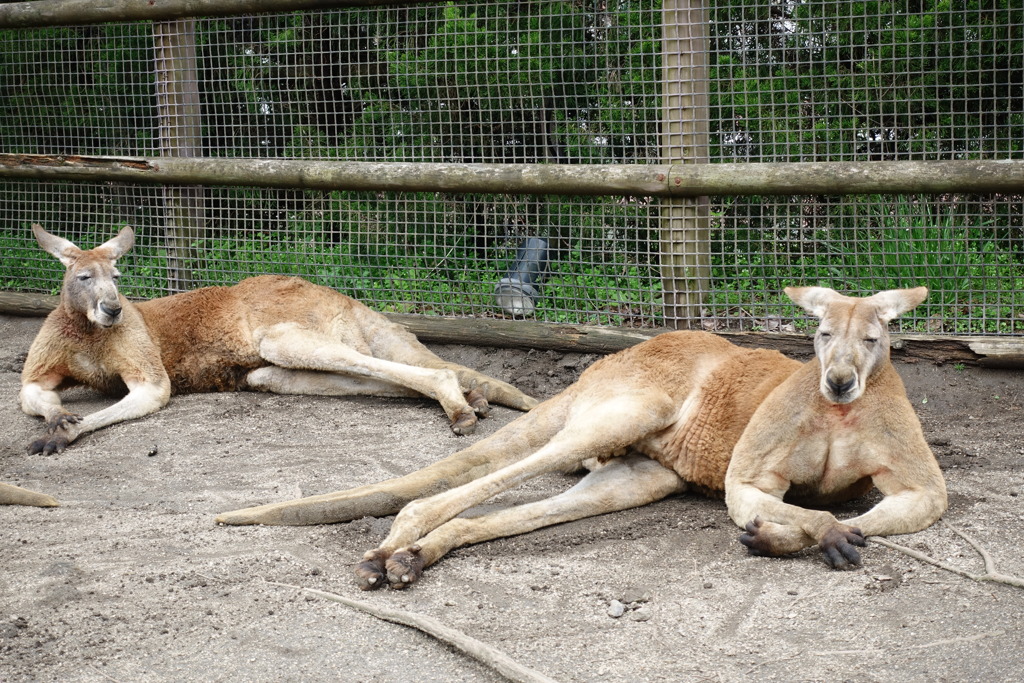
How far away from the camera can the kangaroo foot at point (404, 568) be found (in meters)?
3.27

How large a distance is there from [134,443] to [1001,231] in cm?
504

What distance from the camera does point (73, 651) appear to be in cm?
287

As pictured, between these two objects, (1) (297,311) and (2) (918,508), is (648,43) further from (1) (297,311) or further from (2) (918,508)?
(2) (918,508)

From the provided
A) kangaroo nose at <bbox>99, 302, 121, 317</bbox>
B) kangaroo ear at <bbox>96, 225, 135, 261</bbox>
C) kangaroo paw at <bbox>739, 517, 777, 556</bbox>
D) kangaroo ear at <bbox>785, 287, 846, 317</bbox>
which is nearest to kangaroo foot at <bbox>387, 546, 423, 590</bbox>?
kangaroo paw at <bbox>739, 517, 777, 556</bbox>

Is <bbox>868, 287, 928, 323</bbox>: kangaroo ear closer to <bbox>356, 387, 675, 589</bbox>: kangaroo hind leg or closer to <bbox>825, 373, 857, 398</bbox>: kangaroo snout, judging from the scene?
<bbox>825, 373, 857, 398</bbox>: kangaroo snout

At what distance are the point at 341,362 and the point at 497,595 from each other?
2832 mm

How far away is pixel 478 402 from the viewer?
552 centimetres

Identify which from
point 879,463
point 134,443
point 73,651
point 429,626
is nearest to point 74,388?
point 134,443

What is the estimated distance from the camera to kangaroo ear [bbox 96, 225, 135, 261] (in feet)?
19.9

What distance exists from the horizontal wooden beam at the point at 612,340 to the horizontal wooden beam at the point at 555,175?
30.3 inches

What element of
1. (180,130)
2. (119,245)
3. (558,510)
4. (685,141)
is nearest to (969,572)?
(558,510)

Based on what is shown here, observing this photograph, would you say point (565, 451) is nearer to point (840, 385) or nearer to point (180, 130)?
point (840, 385)

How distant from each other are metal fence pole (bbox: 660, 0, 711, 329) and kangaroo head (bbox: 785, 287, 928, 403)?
220 centimetres

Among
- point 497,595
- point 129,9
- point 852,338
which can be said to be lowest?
point 497,595
